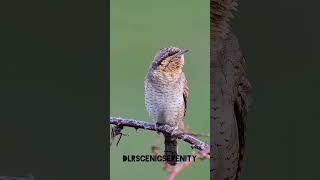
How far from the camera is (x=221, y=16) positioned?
2686 millimetres

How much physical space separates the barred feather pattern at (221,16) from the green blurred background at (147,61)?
4 centimetres

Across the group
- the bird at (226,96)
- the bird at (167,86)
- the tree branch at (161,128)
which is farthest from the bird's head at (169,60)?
the tree branch at (161,128)

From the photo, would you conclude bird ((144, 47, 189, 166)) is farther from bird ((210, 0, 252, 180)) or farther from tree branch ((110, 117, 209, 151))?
bird ((210, 0, 252, 180))

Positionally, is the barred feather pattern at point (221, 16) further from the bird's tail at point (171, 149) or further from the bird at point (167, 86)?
the bird's tail at point (171, 149)

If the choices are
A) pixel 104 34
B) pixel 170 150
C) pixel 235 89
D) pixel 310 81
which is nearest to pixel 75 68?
pixel 104 34

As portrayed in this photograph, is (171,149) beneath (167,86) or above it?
beneath

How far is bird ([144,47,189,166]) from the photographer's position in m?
2.65

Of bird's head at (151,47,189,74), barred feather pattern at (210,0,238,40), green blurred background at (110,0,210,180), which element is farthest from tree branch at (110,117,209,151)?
barred feather pattern at (210,0,238,40)

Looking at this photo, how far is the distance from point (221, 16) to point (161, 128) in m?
0.66

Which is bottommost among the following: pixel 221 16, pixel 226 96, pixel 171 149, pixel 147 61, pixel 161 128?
pixel 171 149

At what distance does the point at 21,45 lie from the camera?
→ 2.84 metres

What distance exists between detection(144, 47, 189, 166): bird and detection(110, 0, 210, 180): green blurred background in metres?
0.03

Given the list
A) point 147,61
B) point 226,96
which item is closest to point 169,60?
point 147,61

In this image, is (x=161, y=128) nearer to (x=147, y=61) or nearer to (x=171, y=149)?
(x=171, y=149)
